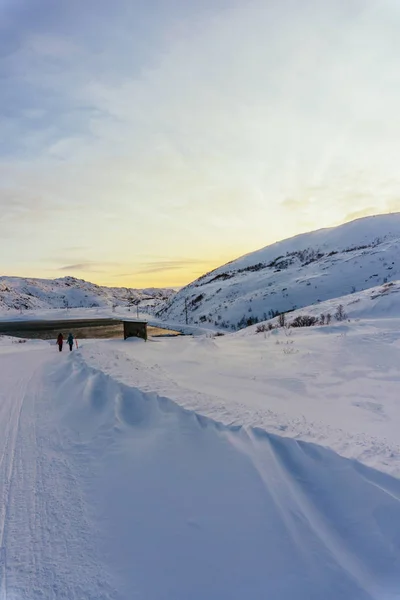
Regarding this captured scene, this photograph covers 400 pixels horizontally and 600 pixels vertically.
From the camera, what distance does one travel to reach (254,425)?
5867mm

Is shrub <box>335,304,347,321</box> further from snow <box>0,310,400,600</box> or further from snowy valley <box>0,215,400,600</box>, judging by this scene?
snow <box>0,310,400,600</box>

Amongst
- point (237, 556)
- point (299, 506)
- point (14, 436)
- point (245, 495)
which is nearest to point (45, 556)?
point (237, 556)

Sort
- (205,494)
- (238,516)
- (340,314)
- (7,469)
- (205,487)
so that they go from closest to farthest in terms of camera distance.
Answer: (238,516) → (205,494) → (205,487) → (7,469) → (340,314)

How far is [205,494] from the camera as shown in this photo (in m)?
4.43

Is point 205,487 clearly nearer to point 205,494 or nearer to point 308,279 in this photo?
point 205,494

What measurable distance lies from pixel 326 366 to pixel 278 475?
670 cm

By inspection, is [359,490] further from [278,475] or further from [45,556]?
[45,556]

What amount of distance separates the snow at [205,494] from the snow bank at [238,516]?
16 millimetres

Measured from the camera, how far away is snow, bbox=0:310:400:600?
3307 millimetres

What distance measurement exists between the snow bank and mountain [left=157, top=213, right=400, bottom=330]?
131ft

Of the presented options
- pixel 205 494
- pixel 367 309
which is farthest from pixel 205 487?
pixel 367 309

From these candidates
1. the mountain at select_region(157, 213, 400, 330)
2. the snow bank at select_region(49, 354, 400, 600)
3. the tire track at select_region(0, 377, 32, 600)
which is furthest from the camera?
the mountain at select_region(157, 213, 400, 330)

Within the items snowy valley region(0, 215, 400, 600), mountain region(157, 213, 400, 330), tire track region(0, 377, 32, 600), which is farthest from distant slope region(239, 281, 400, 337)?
mountain region(157, 213, 400, 330)

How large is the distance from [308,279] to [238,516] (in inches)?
2007
